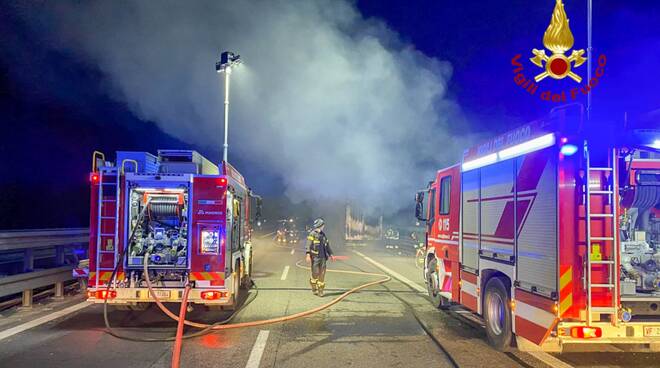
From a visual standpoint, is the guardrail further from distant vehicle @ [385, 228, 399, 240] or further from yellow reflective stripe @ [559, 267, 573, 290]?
distant vehicle @ [385, 228, 399, 240]

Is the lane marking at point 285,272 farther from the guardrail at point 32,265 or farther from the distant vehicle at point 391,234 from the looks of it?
the distant vehicle at point 391,234

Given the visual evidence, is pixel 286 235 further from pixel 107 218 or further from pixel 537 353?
pixel 537 353

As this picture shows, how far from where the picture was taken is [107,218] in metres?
7.53

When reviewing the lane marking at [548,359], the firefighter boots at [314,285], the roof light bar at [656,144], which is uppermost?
the roof light bar at [656,144]

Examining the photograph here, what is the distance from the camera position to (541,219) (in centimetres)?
532

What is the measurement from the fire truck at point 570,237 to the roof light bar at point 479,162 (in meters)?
0.07

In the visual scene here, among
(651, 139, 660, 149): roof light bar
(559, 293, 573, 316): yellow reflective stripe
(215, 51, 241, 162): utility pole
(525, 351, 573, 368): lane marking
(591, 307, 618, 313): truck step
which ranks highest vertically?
(215, 51, 241, 162): utility pole

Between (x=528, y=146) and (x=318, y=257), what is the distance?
5.86 meters

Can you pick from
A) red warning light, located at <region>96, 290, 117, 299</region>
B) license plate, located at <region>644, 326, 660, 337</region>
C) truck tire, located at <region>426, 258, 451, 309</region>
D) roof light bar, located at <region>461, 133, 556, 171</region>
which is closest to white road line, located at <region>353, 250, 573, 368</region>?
truck tire, located at <region>426, 258, 451, 309</region>

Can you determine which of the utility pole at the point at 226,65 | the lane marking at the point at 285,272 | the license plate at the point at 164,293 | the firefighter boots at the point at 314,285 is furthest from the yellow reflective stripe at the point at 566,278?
the utility pole at the point at 226,65

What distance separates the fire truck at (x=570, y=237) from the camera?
4977mm

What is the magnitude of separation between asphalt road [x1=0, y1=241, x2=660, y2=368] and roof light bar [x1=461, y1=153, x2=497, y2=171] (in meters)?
2.40

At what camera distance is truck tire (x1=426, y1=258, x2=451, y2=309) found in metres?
8.99

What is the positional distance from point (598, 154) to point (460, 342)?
117 inches
